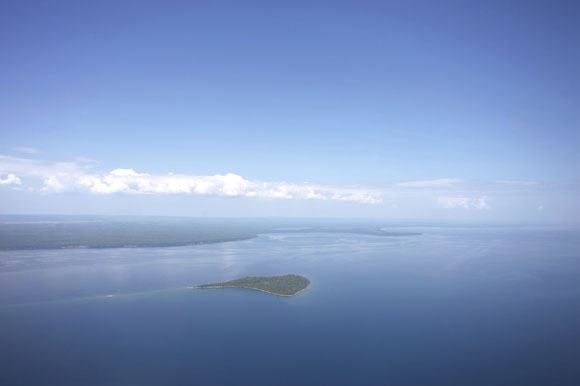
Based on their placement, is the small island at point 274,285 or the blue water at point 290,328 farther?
the small island at point 274,285

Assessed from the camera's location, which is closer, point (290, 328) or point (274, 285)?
point (290, 328)

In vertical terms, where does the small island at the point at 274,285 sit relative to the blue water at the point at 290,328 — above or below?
above

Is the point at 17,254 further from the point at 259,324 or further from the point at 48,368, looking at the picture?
the point at 259,324

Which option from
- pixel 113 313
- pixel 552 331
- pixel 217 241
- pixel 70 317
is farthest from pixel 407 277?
pixel 217 241

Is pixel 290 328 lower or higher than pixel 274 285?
lower
